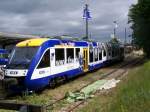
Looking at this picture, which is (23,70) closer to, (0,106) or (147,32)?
(0,106)

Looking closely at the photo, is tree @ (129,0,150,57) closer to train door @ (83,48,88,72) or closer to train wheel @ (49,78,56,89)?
train door @ (83,48,88,72)

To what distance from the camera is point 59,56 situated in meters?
21.8

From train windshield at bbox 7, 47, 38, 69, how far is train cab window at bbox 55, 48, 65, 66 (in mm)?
1858

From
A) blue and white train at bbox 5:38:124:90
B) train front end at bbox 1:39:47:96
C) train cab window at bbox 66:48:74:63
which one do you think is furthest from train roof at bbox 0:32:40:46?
train front end at bbox 1:39:47:96

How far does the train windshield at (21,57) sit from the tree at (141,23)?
1130 inches

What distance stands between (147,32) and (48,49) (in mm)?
30057

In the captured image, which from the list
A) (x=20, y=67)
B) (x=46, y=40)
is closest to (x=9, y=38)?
(x=46, y=40)

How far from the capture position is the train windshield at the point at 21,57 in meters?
18.9

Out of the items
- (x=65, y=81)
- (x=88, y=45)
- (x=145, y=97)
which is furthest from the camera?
(x=88, y=45)

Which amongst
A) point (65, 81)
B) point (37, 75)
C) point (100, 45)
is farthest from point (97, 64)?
point (37, 75)

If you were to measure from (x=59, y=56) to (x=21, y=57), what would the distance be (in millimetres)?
2765

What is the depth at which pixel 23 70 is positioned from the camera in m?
18.4

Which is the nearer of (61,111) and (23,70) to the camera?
(61,111)

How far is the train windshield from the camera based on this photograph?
18.9 meters
